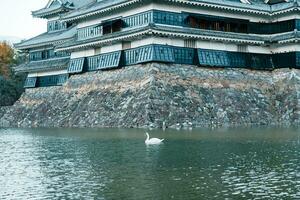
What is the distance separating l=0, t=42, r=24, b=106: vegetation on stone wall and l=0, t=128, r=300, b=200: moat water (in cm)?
6019

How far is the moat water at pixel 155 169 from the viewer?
811 inches

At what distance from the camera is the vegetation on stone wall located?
321ft

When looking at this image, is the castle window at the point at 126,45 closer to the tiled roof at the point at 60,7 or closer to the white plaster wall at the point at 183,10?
the white plaster wall at the point at 183,10

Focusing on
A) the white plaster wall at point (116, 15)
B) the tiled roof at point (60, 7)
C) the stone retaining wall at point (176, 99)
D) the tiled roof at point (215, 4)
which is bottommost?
the stone retaining wall at point (176, 99)

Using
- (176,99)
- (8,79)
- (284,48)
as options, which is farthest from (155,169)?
(8,79)

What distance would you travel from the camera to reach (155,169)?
25.5 meters

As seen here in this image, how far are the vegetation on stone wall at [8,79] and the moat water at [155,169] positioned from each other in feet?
197

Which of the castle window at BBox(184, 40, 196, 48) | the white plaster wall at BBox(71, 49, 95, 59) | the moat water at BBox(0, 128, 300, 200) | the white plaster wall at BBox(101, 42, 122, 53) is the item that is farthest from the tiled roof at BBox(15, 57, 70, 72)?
the moat water at BBox(0, 128, 300, 200)

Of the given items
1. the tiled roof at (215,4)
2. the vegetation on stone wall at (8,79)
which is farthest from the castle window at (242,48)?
the vegetation on stone wall at (8,79)

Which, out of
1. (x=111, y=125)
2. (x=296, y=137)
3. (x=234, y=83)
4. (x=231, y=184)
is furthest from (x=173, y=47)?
(x=231, y=184)

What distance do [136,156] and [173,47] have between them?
33.8 meters

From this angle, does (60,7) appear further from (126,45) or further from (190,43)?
(190,43)

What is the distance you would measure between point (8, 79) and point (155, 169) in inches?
3180

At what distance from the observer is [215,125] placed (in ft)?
183
